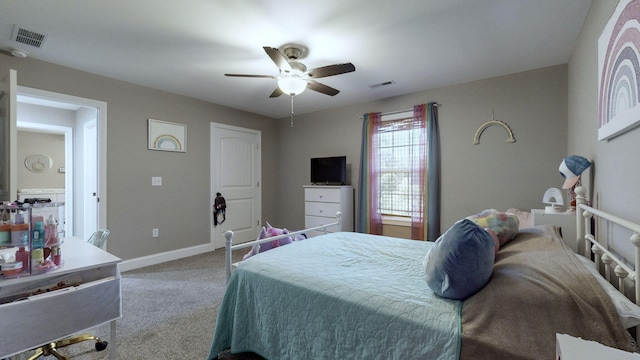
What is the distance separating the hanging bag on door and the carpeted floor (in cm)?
90

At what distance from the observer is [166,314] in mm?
2225

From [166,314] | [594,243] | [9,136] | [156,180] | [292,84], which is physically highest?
[292,84]

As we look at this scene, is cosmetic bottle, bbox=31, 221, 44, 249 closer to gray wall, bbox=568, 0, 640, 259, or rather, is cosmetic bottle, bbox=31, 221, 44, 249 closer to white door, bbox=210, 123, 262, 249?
gray wall, bbox=568, 0, 640, 259

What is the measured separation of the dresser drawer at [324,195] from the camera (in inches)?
160

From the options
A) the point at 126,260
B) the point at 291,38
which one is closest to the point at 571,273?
the point at 291,38

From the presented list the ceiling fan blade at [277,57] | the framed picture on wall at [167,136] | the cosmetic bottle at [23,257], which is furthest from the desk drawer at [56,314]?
the framed picture on wall at [167,136]

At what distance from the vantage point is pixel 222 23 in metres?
2.08

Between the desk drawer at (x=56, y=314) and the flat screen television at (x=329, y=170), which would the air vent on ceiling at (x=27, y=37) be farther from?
the flat screen television at (x=329, y=170)

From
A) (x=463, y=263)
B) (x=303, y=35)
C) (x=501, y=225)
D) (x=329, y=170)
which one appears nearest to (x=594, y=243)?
(x=501, y=225)

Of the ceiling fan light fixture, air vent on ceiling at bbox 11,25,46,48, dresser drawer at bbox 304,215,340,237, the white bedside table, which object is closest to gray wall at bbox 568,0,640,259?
the white bedside table

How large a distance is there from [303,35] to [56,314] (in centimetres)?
239

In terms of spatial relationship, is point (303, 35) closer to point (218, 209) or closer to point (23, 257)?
point (23, 257)

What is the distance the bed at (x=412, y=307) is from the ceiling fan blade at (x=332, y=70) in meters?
1.49

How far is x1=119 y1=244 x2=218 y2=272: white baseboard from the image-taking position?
330 cm
